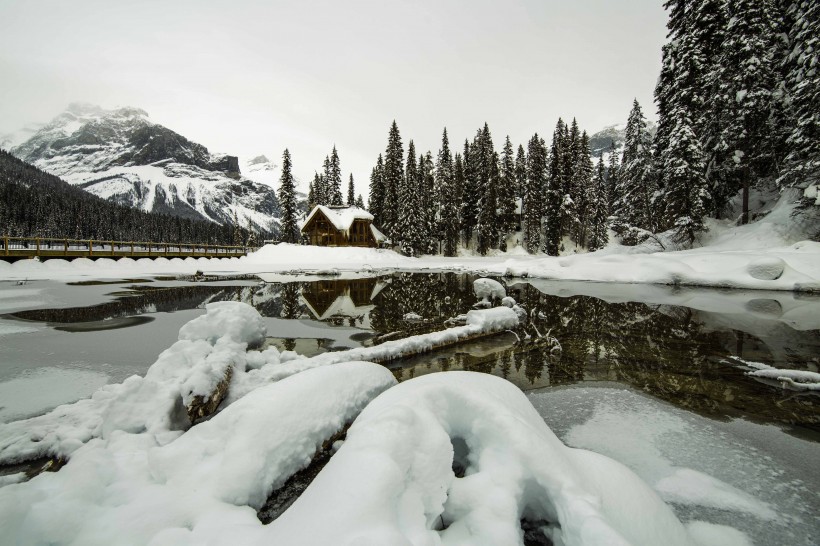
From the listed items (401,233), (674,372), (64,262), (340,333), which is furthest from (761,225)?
(64,262)

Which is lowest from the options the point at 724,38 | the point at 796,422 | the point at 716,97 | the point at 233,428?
the point at 796,422

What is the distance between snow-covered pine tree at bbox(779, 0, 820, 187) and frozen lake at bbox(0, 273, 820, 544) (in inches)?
374

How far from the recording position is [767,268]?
1523 cm

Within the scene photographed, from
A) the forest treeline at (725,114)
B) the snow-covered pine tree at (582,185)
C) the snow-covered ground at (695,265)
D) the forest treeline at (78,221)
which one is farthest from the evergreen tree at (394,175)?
the forest treeline at (78,221)

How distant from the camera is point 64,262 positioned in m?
23.5

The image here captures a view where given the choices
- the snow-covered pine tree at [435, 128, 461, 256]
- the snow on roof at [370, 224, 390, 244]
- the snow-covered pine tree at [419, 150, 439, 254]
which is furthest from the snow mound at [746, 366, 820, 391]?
the snow-covered pine tree at [435, 128, 461, 256]

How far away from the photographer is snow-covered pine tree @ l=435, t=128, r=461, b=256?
162ft

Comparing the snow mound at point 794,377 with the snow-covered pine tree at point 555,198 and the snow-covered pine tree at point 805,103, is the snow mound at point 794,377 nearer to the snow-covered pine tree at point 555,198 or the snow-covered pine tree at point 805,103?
the snow-covered pine tree at point 805,103

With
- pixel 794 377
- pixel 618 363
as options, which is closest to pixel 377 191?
pixel 618 363

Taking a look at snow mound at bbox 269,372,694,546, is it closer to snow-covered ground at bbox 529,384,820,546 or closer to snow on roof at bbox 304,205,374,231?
snow-covered ground at bbox 529,384,820,546

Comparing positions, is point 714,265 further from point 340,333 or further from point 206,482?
point 206,482

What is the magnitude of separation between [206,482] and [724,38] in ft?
114

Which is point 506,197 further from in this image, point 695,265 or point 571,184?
point 695,265

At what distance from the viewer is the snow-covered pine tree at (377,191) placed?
54.5m
